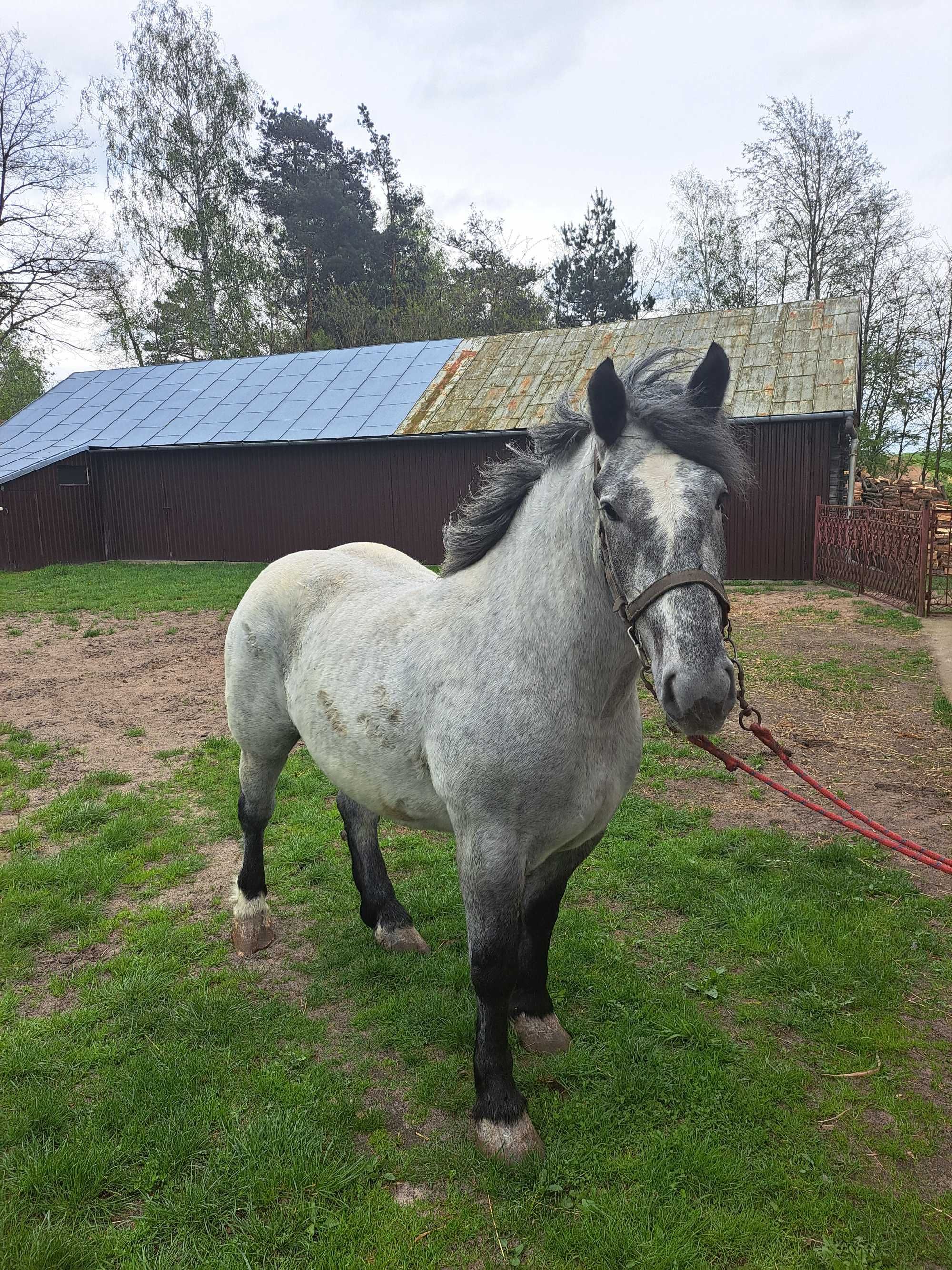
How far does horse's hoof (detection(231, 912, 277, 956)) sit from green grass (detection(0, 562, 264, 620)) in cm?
892

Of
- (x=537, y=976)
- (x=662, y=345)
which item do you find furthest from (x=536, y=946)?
(x=662, y=345)

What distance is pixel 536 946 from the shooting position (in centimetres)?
272

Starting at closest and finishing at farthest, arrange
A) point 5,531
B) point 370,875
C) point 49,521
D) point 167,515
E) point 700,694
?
point 700,694, point 370,875, point 5,531, point 49,521, point 167,515

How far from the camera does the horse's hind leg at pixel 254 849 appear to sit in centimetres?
342

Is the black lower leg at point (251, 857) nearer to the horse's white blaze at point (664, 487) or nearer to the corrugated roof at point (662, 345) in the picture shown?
the horse's white blaze at point (664, 487)

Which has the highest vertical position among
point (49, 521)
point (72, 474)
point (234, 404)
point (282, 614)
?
point (234, 404)

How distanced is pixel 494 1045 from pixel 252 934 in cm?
159

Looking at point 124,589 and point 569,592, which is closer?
point 569,592

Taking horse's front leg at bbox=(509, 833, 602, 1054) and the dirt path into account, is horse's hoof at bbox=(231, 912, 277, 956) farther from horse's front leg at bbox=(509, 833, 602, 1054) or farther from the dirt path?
the dirt path

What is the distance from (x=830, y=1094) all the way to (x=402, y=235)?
34923 millimetres

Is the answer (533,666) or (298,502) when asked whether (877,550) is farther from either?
(298,502)

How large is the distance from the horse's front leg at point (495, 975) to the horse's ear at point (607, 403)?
3.92 feet

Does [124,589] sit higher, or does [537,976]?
[124,589]

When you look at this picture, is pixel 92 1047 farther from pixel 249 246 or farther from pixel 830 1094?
pixel 249 246
